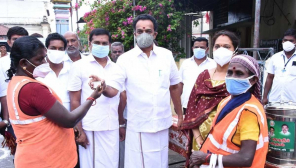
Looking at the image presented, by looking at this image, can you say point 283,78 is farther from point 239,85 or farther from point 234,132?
point 234,132

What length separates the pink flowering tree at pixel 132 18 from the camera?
7.86 metres

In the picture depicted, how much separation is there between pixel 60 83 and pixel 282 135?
2347 mm

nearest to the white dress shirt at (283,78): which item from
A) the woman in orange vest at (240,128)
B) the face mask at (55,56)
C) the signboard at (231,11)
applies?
the woman in orange vest at (240,128)

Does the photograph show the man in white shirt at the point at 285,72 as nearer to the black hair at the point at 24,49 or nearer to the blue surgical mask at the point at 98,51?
the blue surgical mask at the point at 98,51

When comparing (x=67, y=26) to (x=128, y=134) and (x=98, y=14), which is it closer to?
(x=98, y=14)

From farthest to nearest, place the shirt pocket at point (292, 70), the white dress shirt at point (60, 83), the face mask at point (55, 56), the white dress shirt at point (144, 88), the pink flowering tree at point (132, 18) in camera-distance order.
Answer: the pink flowering tree at point (132, 18), the shirt pocket at point (292, 70), the face mask at point (55, 56), the white dress shirt at point (60, 83), the white dress shirt at point (144, 88)

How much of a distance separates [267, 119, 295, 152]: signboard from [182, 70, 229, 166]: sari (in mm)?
493

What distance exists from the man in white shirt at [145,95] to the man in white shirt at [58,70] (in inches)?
29.0

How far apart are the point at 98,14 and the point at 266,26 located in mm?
5719

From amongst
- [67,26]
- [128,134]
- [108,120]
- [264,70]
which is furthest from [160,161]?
→ [67,26]

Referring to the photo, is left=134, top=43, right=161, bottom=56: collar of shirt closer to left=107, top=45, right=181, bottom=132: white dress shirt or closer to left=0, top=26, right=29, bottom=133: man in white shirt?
left=107, top=45, right=181, bottom=132: white dress shirt

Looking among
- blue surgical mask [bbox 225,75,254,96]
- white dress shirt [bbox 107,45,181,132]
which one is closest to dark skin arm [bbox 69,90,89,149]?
white dress shirt [bbox 107,45,181,132]

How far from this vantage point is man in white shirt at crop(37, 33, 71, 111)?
2.90m

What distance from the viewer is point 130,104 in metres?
2.58
